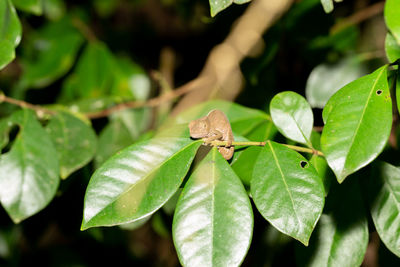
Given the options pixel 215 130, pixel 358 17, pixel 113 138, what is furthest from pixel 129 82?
pixel 215 130

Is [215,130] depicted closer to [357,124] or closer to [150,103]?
[357,124]

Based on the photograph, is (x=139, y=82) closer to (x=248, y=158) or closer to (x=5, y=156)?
(x=5, y=156)

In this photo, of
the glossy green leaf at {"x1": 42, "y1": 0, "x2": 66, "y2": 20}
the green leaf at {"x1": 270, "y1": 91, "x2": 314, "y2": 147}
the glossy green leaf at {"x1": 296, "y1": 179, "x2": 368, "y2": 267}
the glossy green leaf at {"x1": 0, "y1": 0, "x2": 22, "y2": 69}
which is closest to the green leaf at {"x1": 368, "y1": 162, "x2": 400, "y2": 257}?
the glossy green leaf at {"x1": 296, "y1": 179, "x2": 368, "y2": 267}

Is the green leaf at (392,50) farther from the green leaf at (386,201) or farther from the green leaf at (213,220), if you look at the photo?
the green leaf at (213,220)

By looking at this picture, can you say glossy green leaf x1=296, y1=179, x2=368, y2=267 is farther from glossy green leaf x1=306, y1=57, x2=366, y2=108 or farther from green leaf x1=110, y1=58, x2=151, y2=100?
green leaf x1=110, y1=58, x2=151, y2=100

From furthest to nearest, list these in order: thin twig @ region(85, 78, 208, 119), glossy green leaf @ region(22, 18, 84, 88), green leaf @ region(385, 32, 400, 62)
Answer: glossy green leaf @ region(22, 18, 84, 88) → thin twig @ region(85, 78, 208, 119) → green leaf @ region(385, 32, 400, 62)

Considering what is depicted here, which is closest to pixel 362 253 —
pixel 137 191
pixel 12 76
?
pixel 137 191
